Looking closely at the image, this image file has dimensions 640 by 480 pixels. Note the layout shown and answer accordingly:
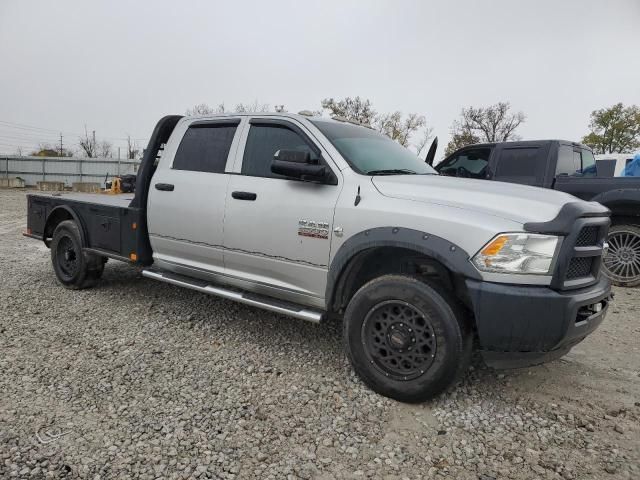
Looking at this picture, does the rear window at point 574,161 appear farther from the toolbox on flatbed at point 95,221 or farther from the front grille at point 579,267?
the toolbox on flatbed at point 95,221

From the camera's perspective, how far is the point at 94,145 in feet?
230

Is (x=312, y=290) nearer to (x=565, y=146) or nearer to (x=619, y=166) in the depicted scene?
(x=565, y=146)

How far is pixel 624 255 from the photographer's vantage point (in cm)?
623

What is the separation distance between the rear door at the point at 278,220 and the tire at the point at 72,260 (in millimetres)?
2283

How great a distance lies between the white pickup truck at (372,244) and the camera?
268 centimetres

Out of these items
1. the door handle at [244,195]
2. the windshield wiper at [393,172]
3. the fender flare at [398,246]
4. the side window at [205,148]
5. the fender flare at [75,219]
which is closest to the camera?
the fender flare at [398,246]

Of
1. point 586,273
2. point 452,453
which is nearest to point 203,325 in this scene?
point 452,453

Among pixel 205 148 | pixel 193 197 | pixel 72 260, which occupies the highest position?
pixel 205 148

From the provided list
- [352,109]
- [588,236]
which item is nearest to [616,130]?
[352,109]

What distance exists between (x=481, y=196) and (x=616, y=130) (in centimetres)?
3645

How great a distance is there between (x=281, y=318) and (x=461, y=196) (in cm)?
240

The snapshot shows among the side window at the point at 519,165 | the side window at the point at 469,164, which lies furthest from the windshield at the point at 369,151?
the side window at the point at 469,164

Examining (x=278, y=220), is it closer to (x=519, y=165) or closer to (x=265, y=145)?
(x=265, y=145)

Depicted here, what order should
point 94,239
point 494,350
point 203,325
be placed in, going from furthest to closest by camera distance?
point 94,239 → point 203,325 → point 494,350
